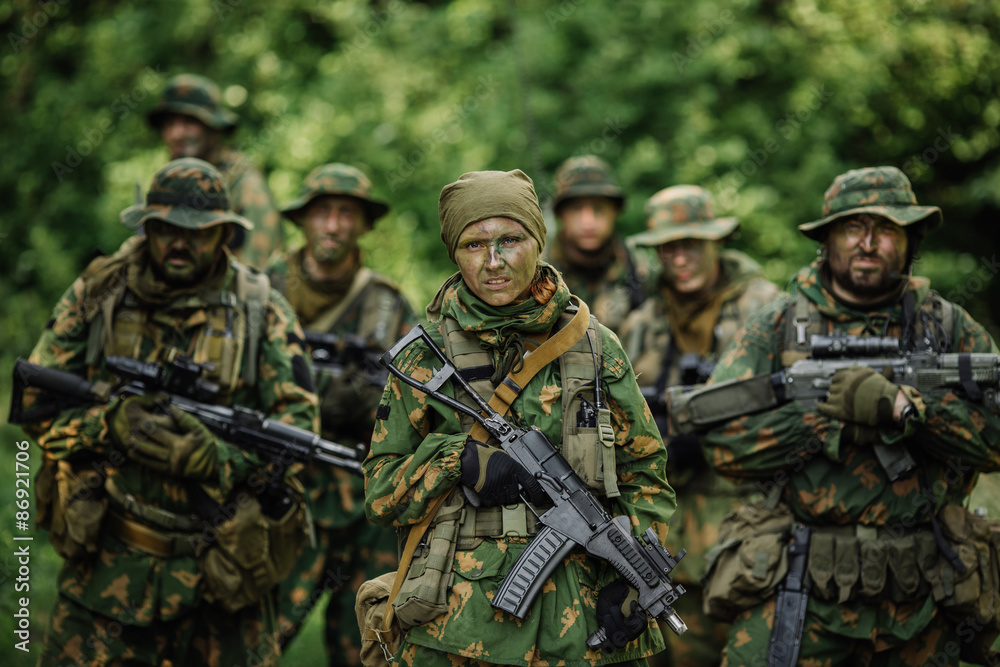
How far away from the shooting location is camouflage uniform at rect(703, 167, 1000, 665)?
462cm

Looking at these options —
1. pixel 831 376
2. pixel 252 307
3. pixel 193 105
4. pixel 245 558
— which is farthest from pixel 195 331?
pixel 193 105

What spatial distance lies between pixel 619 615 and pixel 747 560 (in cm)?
151

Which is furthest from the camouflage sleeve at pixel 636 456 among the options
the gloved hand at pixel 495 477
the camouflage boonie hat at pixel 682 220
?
the camouflage boonie hat at pixel 682 220

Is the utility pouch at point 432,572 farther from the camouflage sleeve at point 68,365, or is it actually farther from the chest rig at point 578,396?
the camouflage sleeve at point 68,365

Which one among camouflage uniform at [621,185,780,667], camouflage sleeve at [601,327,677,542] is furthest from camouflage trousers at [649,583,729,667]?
camouflage sleeve at [601,327,677,542]

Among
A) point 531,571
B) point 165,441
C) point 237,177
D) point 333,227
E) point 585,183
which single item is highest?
point 585,183

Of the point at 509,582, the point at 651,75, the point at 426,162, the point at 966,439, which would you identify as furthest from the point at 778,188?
the point at 509,582

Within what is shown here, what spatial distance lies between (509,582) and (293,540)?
87.2 inches

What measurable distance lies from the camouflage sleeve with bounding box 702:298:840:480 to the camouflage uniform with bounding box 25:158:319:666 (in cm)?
202

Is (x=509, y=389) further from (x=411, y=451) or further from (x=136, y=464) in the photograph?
(x=136, y=464)

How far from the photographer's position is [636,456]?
3764 millimetres

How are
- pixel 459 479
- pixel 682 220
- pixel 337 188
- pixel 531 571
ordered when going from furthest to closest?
pixel 337 188 < pixel 682 220 < pixel 459 479 < pixel 531 571

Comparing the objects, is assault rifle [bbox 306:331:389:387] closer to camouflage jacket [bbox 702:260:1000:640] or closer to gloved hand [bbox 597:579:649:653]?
camouflage jacket [bbox 702:260:1000:640]

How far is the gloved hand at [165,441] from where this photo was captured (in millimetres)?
4867
